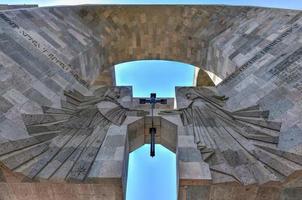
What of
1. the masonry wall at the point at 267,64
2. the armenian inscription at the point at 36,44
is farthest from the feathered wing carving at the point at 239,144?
the armenian inscription at the point at 36,44

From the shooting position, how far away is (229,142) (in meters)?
6.60

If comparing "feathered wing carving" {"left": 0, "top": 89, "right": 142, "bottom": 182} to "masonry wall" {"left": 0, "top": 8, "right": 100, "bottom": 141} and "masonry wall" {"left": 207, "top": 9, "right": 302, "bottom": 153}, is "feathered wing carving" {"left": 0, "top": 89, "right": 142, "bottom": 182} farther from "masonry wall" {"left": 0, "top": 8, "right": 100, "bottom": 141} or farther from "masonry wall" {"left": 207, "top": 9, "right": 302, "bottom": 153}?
"masonry wall" {"left": 207, "top": 9, "right": 302, "bottom": 153}

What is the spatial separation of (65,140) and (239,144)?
408 cm

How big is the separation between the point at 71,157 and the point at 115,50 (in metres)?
8.95

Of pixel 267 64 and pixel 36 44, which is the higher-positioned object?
pixel 36 44

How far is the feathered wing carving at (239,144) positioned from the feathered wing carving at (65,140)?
6.34 feet

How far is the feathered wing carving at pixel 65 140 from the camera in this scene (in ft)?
18.6

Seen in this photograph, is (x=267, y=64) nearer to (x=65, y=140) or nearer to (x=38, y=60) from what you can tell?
(x=65, y=140)

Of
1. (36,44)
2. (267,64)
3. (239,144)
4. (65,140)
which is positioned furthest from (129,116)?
(267,64)

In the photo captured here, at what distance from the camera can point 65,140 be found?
263 inches

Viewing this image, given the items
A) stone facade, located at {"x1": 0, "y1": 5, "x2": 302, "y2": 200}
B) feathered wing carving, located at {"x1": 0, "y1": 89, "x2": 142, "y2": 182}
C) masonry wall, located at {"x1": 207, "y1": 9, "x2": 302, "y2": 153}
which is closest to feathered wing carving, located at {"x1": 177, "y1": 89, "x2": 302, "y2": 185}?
stone facade, located at {"x1": 0, "y1": 5, "x2": 302, "y2": 200}

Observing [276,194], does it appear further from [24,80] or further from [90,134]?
[24,80]

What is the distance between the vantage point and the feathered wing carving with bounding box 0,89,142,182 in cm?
568

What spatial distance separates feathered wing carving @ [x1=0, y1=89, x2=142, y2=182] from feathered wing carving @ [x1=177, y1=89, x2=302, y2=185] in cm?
193
